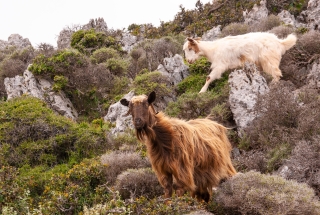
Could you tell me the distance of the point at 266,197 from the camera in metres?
5.62

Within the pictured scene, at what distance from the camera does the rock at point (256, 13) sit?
24.8 m

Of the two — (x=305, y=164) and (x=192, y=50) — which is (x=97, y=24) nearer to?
(x=192, y=50)

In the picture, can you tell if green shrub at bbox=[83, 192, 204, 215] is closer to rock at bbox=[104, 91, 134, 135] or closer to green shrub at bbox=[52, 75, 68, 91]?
rock at bbox=[104, 91, 134, 135]

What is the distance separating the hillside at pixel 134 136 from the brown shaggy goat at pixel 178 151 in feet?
1.24

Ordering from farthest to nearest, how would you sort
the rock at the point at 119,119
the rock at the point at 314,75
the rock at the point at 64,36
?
the rock at the point at 64,36 < the rock at the point at 119,119 < the rock at the point at 314,75

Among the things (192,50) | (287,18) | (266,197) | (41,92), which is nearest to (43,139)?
(41,92)

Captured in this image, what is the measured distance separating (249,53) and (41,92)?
27.4 feet

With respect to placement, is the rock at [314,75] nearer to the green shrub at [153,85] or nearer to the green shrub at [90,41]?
the green shrub at [153,85]

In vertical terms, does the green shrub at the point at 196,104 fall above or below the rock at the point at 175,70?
below

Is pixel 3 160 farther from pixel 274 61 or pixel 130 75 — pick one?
pixel 130 75

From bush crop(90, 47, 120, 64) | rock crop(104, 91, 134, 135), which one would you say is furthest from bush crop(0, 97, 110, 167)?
bush crop(90, 47, 120, 64)

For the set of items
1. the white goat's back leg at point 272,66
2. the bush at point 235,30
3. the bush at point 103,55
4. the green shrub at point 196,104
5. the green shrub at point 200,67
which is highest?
the bush at point 103,55

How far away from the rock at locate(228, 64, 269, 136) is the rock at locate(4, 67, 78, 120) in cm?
714

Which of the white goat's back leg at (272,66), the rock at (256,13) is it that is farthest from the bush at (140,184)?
the rock at (256,13)
